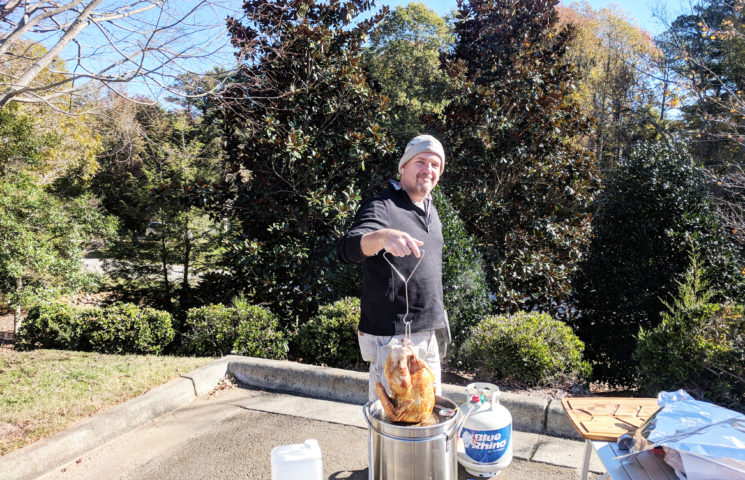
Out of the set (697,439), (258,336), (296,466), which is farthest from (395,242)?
(258,336)

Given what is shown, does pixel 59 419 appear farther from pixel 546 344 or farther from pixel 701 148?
pixel 701 148

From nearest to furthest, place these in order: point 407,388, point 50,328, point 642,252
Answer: point 407,388
point 642,252
point 50,328

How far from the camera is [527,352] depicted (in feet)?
14.5

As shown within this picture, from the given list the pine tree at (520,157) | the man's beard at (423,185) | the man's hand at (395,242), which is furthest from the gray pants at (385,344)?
the pine tree at (520,157)

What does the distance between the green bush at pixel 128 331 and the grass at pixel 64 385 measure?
0.28m

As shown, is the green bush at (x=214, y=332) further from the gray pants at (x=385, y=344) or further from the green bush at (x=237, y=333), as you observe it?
the gray pants at (x=385, y=344)

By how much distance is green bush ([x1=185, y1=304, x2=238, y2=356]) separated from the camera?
548 centimetres

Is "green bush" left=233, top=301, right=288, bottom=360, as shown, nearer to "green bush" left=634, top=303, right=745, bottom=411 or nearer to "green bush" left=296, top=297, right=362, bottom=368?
"green bush" left=296, top=297, right=362, bottom=368

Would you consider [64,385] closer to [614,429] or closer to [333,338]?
[333,338]

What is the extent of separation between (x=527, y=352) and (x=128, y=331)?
4.91 meters

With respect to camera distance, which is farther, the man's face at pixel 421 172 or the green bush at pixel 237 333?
the green bush at pixel 237 333

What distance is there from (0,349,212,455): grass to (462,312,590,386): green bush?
3003 mm

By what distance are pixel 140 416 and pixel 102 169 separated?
19.2m

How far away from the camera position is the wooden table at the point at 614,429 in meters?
2.01
